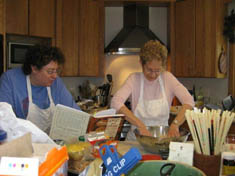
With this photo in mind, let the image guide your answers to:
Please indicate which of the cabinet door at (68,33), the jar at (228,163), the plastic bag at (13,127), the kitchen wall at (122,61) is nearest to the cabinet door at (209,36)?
the kitchen wall at (122,61)

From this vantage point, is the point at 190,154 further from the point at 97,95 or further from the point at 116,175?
the point at 97,95

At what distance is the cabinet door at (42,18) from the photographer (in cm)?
281

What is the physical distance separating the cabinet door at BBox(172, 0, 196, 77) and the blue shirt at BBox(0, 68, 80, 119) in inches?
88.0

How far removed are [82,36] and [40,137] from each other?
272 cm

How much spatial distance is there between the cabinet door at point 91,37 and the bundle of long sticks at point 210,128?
263 cm

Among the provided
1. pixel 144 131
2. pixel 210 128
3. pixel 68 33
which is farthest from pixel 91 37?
pixel 210 128

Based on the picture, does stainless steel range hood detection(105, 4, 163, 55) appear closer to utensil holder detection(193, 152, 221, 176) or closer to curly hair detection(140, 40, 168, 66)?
curly hair detection(140, 40, 168, 66)

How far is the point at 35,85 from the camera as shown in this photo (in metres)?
1.77

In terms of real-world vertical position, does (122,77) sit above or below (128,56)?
below

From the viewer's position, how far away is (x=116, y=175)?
2.28 ft

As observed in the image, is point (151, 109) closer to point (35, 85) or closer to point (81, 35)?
point (35, 85)

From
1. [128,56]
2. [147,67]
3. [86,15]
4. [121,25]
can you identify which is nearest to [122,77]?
[128,56]

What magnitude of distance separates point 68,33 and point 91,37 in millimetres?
372

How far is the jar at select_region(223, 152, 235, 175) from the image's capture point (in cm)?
90
